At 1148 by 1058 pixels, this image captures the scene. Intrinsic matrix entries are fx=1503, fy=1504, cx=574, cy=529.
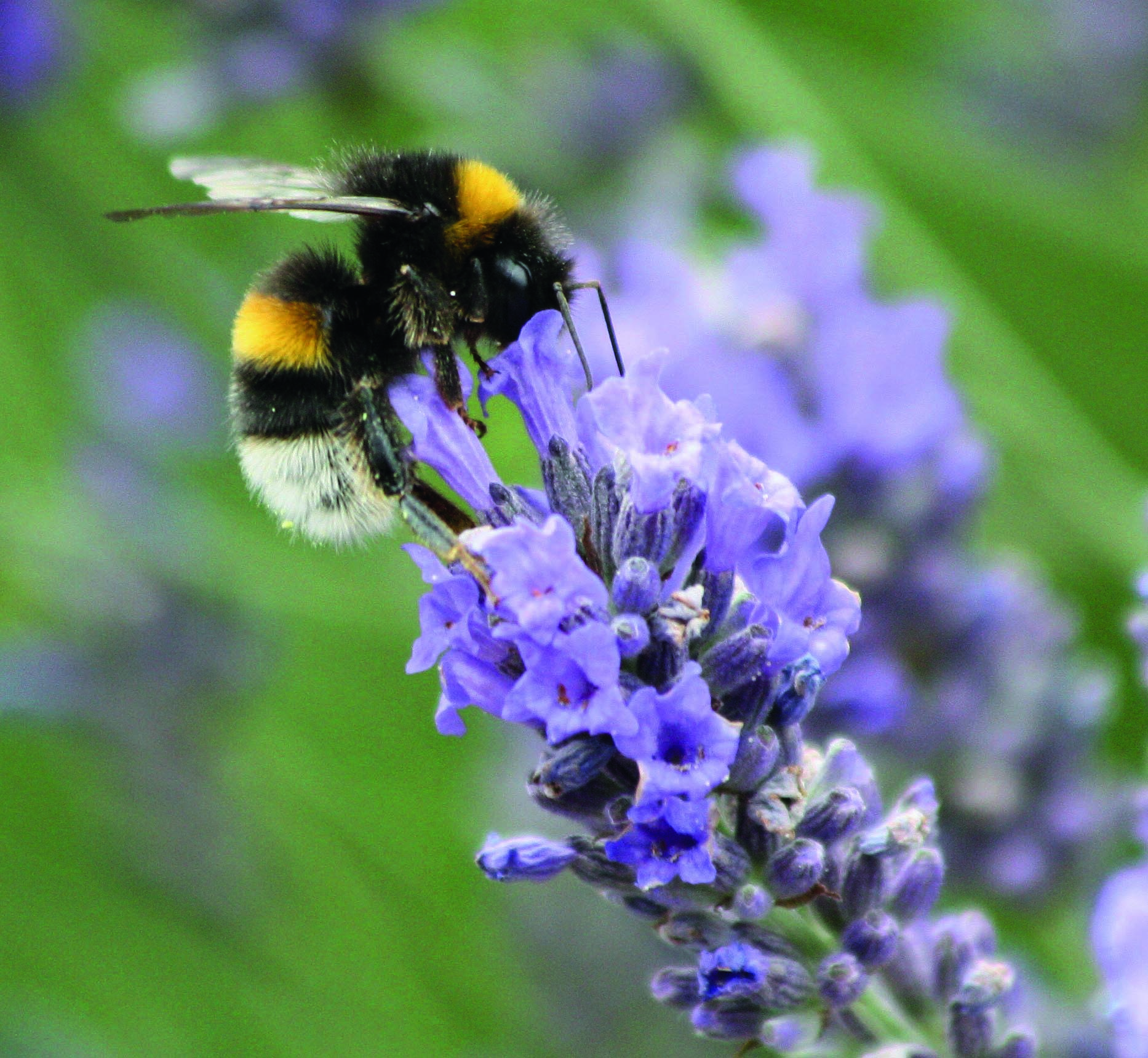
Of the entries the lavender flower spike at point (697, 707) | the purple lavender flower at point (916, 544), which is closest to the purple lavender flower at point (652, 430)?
the lavender flower spike at point (697, 707)

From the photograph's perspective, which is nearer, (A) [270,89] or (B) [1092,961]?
(B) [1092,961]

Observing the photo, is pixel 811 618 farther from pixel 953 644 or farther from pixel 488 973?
pixel 488 973

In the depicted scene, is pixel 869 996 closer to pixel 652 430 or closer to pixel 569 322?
pixel 652 430

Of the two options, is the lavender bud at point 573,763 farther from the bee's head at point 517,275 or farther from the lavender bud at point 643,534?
the bee's head at point 517,275

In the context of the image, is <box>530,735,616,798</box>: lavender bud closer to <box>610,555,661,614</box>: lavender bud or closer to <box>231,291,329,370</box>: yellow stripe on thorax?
<box>610,555,661,614</box>: lavender bud

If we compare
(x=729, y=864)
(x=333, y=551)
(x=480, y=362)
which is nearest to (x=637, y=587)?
(x=729, y=864)

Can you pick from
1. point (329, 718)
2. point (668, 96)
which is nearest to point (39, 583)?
point (329, 718)
